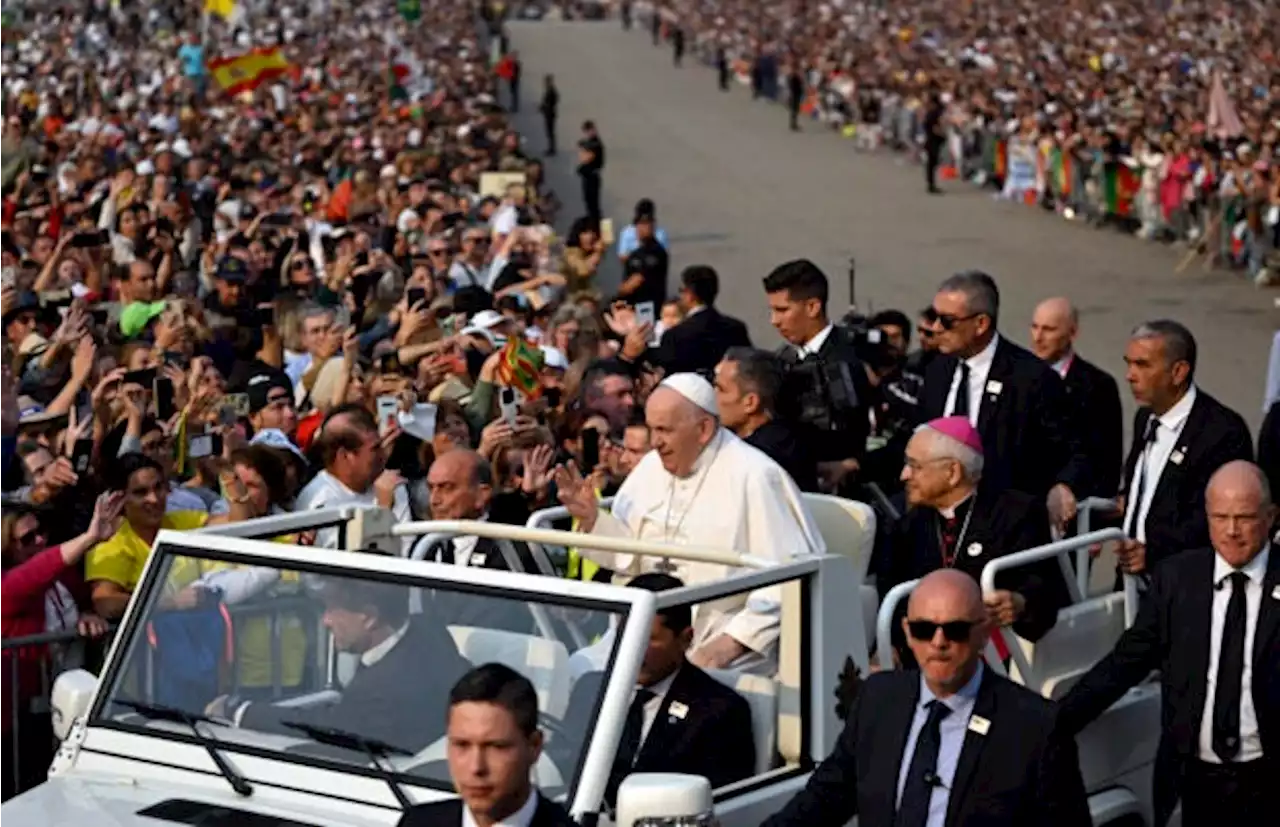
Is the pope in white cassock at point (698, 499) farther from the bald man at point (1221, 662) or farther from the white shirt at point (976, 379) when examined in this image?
the white shirt at point (976, 379)

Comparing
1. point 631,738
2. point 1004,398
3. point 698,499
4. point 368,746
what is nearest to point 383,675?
point 368,746

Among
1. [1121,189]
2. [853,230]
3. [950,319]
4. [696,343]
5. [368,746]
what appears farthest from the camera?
[853,230]

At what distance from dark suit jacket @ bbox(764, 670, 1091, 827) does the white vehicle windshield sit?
2.18ft

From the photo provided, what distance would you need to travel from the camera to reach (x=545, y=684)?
22.5 ft

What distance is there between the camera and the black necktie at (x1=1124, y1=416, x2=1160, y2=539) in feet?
32.8

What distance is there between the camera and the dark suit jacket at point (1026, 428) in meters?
10.3

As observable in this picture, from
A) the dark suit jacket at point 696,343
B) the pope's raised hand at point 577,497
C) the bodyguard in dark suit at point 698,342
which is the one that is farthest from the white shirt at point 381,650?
the dark suit jacket at point 696,343

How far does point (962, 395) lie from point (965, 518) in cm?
175

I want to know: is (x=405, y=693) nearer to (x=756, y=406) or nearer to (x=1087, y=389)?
(x=756, y=406)

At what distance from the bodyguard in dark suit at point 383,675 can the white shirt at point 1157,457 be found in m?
3.67

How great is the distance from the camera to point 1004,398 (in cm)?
1033

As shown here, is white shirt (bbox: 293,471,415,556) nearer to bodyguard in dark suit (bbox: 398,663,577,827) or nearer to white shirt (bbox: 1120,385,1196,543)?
white shirt (bbox: 1120,385,1196,543)

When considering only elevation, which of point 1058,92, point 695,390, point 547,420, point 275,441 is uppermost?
point 695,390

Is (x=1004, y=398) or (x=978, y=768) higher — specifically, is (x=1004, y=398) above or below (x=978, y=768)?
above
